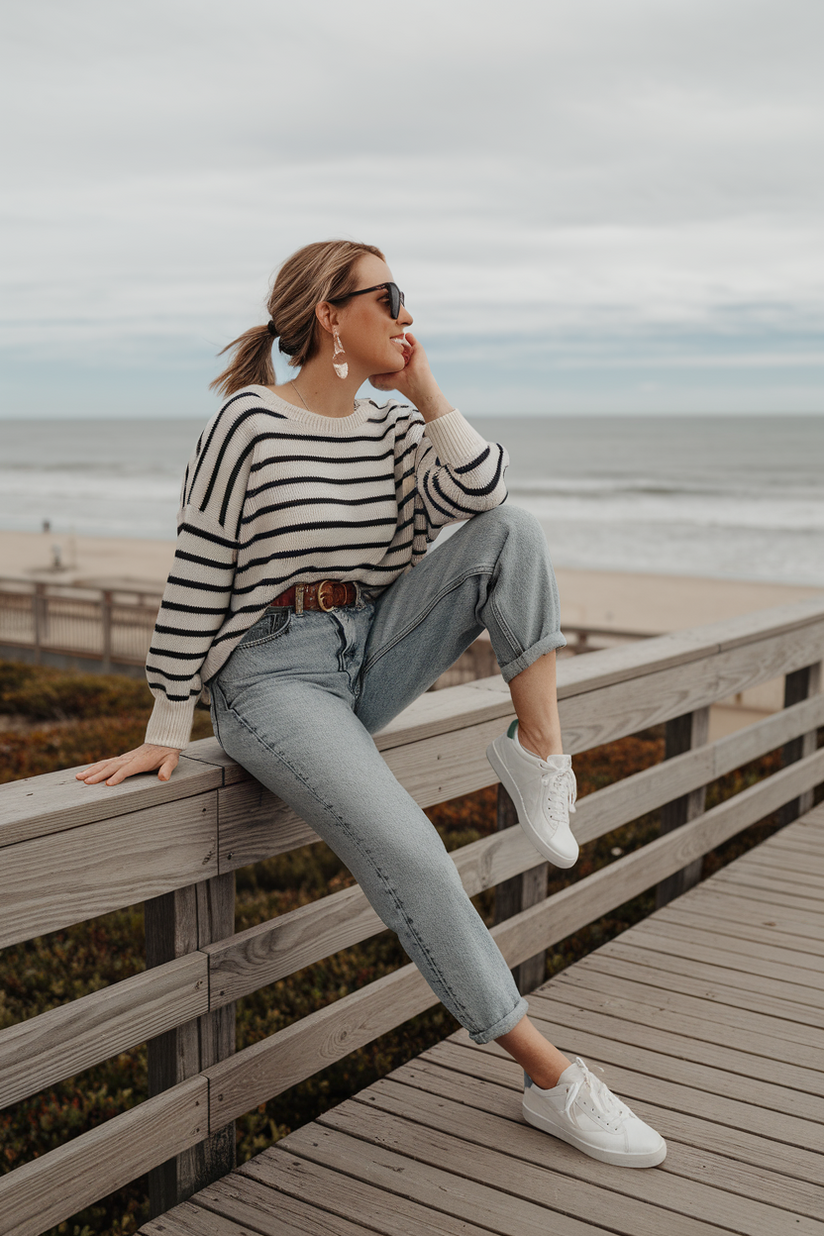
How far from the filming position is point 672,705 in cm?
300

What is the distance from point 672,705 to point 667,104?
2735cm

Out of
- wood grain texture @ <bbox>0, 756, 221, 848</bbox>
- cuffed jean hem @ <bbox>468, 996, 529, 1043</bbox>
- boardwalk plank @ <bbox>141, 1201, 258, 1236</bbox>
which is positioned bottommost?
boardwalk plank @ <bbox>141, 1201, 258, 1236</bbox>

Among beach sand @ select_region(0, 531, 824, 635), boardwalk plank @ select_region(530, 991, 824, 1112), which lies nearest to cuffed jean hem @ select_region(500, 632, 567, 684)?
boardwalk plank @ select_region(530, 991, 824, 1112)

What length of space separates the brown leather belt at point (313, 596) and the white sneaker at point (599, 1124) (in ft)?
3.16

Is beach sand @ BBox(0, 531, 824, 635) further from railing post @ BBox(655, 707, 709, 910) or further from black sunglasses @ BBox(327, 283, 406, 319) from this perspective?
black sunglasses @ BBox(327, 283, 406, 319)

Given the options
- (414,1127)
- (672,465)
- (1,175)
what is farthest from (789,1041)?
(1,175)

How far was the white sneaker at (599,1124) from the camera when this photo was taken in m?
1.83

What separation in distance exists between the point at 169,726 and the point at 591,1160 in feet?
3.59

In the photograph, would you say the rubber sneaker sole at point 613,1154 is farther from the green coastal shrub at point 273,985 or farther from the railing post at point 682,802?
the railing post at point 682,802

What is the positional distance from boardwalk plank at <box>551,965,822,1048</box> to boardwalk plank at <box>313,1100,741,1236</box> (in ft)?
2.03

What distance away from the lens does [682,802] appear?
3258 mm

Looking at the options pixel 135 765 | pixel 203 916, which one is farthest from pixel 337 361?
pixel 203 916

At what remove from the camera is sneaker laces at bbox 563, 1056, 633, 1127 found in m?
1.84

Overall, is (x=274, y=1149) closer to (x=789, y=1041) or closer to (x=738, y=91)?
(x=789, y=1041)
